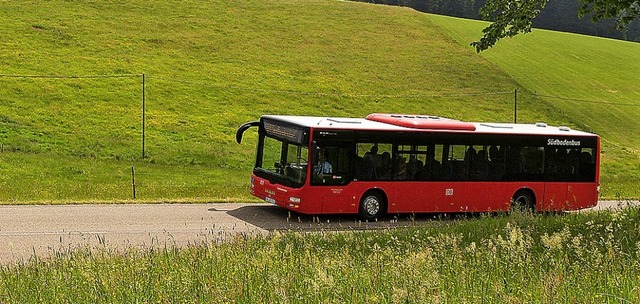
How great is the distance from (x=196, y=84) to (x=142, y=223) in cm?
3199

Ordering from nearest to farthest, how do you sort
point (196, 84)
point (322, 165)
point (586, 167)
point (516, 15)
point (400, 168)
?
point (516, 15)
point (322, 165)
point (400, 168)
point (586, 167)
point (196, 84)

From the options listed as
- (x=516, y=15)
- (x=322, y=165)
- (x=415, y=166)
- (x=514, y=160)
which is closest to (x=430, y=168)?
(x=415, y=166)

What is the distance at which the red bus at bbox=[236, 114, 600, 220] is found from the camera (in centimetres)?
2009

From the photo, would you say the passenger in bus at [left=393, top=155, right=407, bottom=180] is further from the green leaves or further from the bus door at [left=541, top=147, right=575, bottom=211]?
the bus door at [left=541, top=147, right=575, bottom=211]

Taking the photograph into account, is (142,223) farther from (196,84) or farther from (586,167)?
(196,84)

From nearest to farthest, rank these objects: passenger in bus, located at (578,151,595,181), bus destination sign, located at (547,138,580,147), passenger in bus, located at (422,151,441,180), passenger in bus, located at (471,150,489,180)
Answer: passenger in bus, located at (422,151,441,180) → passenger in bus, located at (471,150,489,180) → bus destination sign, located at (547,138,580,147) → passenger in bus, located at (578,151,595,181)

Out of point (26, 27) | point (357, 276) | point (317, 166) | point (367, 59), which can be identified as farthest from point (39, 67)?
point (357, 276)

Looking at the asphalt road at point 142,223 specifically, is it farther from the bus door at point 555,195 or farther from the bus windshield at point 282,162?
the bus door at point 555,195

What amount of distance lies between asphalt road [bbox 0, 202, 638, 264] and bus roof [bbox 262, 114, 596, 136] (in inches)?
88.2

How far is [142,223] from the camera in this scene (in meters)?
18.9

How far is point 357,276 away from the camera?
8477 mm

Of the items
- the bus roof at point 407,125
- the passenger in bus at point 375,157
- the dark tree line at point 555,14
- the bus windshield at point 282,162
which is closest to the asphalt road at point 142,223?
the bus windshield at point 282,162

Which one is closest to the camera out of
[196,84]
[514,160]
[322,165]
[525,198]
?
[322,165]

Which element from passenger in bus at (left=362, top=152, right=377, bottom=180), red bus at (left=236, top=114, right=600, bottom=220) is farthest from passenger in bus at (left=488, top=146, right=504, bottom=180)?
passenger in bus at (left=362, top=152, right=377, bottom=180)
